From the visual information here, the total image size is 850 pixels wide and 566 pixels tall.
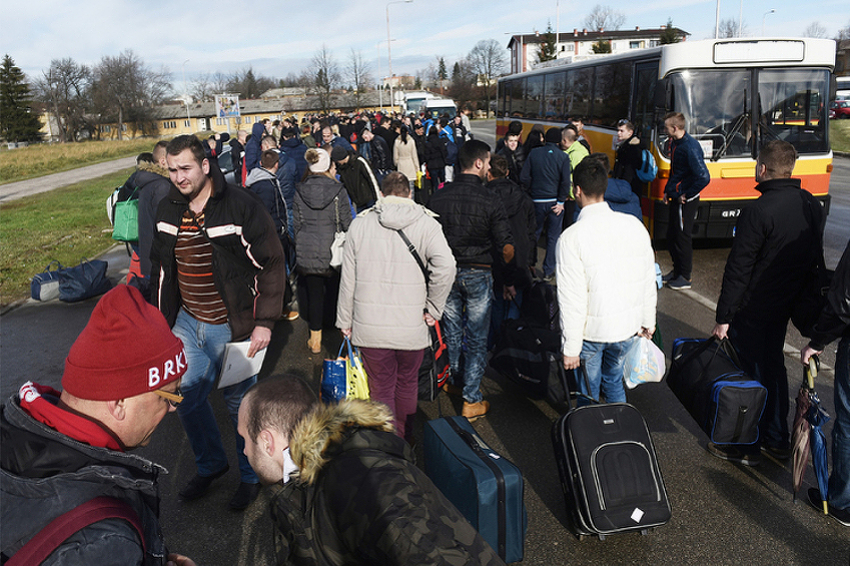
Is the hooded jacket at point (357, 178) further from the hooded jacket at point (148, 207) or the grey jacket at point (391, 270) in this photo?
the grey jacket at point (391, 270)

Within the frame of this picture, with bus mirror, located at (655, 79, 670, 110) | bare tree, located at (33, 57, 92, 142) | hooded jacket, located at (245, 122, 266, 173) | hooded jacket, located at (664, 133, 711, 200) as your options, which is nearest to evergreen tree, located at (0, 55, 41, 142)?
bare tree, located at (33, 57, 92, 142)

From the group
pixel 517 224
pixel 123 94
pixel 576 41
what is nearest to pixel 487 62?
pixel 576 41

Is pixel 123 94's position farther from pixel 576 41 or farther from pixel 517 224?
pixel 517 224

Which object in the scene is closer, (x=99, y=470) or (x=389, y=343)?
(x=99, y=470)

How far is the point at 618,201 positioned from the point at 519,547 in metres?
4.07

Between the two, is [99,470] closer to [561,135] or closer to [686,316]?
[686,316]

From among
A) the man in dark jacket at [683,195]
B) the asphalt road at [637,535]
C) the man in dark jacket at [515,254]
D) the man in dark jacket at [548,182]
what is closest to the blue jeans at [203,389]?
the asphalt road at [637,535]

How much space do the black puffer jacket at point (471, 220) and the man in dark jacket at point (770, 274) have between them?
5.17 feet

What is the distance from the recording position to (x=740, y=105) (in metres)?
9.18

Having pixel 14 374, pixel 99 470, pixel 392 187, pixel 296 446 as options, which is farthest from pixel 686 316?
pixel 14 374

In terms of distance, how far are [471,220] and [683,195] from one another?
433cm

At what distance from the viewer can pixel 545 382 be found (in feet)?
15.1

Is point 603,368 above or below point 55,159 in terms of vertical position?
below

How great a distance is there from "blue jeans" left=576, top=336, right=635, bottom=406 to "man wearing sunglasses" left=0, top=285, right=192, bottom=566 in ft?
8.37
